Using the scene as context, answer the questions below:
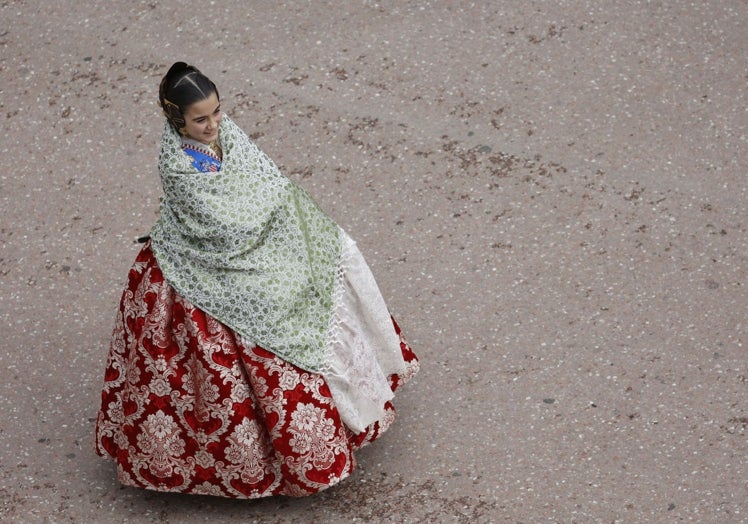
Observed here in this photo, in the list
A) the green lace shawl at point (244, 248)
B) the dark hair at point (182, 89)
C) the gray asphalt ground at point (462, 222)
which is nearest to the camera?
the dark hair at point (182, 89)

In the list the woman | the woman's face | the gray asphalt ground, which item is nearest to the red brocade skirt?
the woman

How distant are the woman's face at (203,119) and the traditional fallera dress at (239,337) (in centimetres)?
5

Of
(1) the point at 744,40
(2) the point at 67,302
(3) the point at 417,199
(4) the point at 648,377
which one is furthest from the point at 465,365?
(1) the point at 744,40

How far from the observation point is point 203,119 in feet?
12.2

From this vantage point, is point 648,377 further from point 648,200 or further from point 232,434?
point 232,434

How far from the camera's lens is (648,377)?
4.48 m

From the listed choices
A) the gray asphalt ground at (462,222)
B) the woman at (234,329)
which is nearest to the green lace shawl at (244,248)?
the woman at (234,329)

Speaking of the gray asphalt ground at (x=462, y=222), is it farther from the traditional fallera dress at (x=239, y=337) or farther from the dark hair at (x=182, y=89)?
the dark hair at (x=182, y=89)

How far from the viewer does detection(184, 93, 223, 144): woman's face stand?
12.1 ft

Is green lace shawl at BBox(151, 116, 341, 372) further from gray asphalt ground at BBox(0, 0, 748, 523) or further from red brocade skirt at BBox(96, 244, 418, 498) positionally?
gray asphalt ground at BBox(0, 0, 748, 523)

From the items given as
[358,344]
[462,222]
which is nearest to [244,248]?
[358,344]

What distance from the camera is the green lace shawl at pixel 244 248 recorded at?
3.76 meters

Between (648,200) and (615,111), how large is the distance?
2.21ft

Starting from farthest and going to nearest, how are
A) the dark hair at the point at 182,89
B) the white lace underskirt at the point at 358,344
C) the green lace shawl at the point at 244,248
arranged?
the white lace underskirt at the point at 358,344
the green lace shawl at the point at 244,248
the dark hair at the point at 182,89
